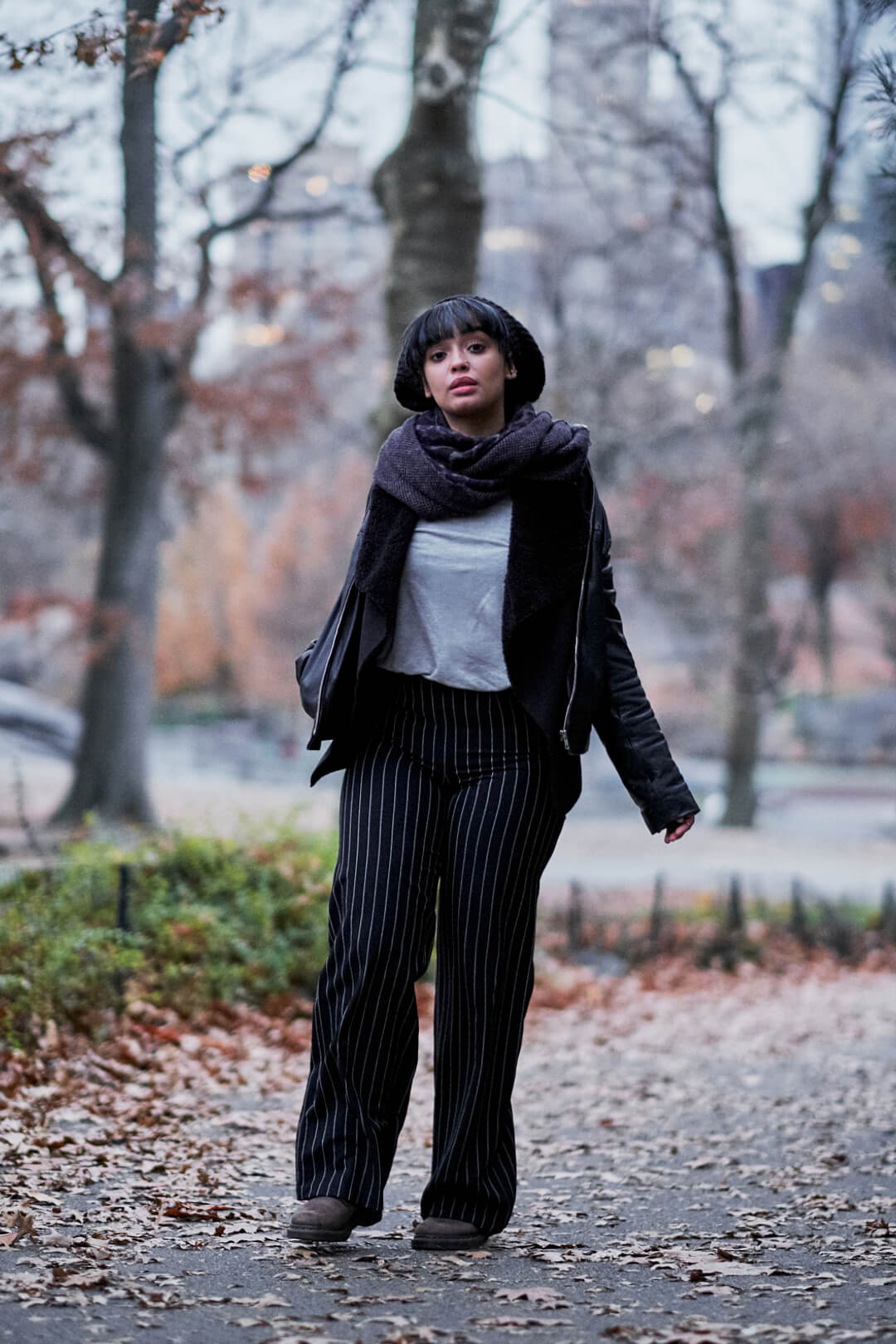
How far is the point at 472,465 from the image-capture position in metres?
3.41

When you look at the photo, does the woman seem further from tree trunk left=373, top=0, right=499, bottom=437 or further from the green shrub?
tree trunk left=373, top=0, right=499, bottom=437

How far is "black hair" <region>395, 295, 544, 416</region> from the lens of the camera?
3.55 meters

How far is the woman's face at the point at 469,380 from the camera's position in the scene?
3.51m

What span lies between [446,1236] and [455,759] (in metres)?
1.02

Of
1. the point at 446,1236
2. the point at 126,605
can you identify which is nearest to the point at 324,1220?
the point at 446,1236

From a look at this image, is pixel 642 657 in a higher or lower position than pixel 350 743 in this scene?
higher

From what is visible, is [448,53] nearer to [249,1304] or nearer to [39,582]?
[249,1304]

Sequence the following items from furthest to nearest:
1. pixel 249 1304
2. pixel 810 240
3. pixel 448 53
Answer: pixel 810 240, pixel 448 53, pixel 249 1304

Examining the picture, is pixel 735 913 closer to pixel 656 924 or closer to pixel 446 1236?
pixel 656 924

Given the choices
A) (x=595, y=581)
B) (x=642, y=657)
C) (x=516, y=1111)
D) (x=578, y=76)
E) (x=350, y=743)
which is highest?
(x=578, y=76)

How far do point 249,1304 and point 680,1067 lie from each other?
4133mm

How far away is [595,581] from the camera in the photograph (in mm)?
3486

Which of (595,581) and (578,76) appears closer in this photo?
(595,581)

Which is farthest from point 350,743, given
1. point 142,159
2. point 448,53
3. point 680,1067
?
point 142,159
